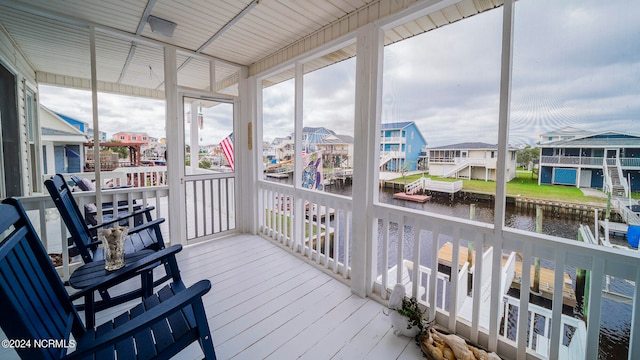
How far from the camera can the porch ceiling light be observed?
95.4 inches

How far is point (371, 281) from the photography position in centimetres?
234

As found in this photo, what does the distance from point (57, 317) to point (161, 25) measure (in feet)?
8.40

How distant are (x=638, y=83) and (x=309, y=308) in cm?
244

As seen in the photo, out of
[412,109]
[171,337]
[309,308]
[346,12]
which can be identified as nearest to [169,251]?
[171,337]

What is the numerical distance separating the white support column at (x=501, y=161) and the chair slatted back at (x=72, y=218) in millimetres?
2842

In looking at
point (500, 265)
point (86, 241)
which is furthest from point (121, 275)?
point (500, 265)

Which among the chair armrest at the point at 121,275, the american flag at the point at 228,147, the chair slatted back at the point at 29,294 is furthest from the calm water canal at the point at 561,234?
the american flag at the point at 228,147

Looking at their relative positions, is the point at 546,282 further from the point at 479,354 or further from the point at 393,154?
the point at 393,154

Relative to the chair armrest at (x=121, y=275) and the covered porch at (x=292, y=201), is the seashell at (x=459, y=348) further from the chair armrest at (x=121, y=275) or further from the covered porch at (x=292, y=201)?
the chair armrest at (x=121, y=275)

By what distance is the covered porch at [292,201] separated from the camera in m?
1.64

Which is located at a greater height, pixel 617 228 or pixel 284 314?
pixel 617 228

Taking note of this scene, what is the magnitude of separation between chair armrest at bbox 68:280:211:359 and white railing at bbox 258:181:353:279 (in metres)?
1.74

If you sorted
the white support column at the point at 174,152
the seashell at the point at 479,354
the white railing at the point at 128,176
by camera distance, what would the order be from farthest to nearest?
the white support column at the point at 174,152, the white railing at the point at 128,176, the seashell at the point at 479,354

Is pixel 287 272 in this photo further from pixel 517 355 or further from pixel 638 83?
pixel 638 83
